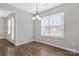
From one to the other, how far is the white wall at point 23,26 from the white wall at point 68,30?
0.15m

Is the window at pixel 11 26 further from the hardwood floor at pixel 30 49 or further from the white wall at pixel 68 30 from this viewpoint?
the white wall at pixel 68 30

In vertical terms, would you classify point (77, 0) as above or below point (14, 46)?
above

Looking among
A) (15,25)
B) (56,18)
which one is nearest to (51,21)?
(56,18)

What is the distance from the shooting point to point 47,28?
4.51ft

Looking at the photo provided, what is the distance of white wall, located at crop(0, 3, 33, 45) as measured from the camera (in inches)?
53.2

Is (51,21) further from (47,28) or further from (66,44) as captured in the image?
(66,44)

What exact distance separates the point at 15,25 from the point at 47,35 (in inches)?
29.2

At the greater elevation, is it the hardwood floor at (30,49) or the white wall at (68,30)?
the white wall at (68,30)

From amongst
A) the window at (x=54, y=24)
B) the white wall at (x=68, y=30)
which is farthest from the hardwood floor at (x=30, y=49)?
the window at (x=54, y=24)

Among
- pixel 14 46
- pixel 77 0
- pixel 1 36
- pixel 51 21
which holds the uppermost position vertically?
pixel 77 0

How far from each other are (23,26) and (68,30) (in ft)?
3.28

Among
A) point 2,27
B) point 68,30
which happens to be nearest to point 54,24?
point 68,30

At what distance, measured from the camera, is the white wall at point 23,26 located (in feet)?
4.44

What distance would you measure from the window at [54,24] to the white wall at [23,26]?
29cm
